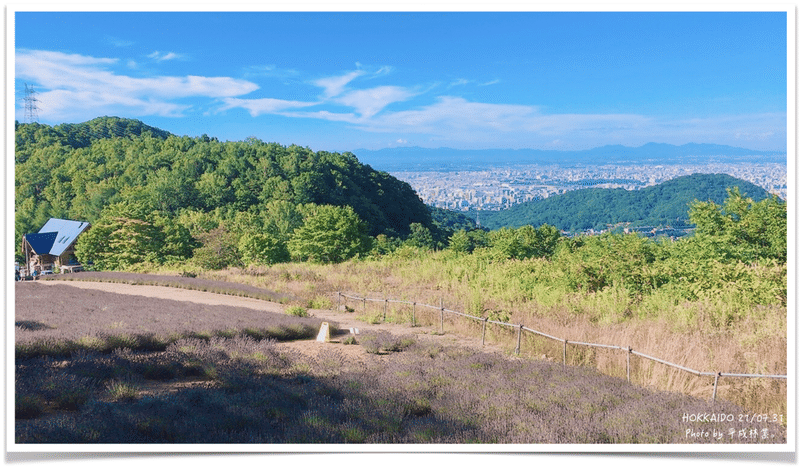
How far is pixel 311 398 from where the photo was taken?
4.75 metres

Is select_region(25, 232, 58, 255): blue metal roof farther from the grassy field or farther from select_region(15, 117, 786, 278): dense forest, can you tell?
the grassy field

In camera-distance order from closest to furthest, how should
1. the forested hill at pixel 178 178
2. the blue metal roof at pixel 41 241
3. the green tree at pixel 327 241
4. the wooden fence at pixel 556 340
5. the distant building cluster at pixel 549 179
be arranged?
the wooden fence at pixel 556 340, the distant building cluster at pixel 549 179, the forested hill at pixel 178 178, the blue metal roof at pixel 41 241, the green tree at pixel 327 241

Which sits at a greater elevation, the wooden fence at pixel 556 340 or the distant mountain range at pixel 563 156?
the distant mountain range at pixel 563 156

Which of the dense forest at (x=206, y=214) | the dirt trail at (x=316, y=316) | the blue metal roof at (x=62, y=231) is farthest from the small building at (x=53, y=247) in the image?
the dirt trail at (x=316, y=316)

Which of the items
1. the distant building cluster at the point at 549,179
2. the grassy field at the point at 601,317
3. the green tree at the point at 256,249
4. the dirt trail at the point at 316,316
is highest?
the distant building cluster at the point at 549,179

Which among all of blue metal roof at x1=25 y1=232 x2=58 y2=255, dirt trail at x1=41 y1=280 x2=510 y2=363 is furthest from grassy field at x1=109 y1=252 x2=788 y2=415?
blue metal roof at x1=25 y1=232 x2=58 y2=255

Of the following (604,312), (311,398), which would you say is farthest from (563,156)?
(311,398)

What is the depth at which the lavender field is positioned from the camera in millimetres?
4098

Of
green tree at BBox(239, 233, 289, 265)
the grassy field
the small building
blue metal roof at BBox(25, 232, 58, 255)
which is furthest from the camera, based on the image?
green tree at BBox(239, 233, 289, 265)

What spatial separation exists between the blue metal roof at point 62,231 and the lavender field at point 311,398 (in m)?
3.99

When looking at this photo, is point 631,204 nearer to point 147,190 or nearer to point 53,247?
point 53,247

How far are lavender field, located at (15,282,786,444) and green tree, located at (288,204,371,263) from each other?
44.1 feet

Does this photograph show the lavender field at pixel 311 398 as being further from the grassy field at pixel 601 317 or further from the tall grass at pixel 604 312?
the tall grass at pixel 604 312

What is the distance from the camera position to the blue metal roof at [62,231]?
10297 millimetres
